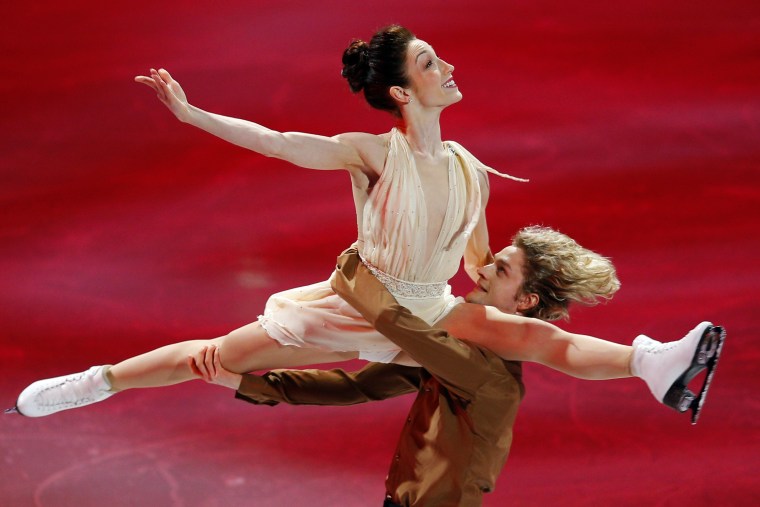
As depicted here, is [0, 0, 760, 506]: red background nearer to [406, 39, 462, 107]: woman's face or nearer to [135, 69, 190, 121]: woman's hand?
[406, 39, 462, 107]: woman's face

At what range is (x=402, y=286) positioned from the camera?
2.93 meters

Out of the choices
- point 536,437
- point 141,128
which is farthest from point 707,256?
point 141,128

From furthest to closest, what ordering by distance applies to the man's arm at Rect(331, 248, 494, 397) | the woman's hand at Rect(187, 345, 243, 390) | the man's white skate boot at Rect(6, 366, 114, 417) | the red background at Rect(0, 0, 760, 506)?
the red background at Rect(0, 0, 760, 506), the man's white skate boot at Rect(6, 366, 114, 417), the woman's hand at Rect(187, 345, 243, 390), the man's arm at Rect(331, 248, 494, 397)

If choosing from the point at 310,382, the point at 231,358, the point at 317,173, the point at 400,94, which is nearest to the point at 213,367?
the point at 231,358

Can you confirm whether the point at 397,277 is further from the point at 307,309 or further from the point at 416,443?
the point at 416,443

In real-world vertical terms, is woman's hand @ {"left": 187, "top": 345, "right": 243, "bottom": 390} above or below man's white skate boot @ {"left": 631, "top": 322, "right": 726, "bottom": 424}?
below

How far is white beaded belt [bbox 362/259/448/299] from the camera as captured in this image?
292 centimetres

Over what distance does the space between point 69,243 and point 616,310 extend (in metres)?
2.37

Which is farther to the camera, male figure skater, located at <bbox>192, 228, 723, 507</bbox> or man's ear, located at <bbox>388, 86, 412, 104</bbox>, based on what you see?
man's ear, located at <bbox>388, 86, 412, 104</bbox>

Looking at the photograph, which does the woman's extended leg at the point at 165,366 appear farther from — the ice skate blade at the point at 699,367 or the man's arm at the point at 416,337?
the ice skate blade at the point at 699,367

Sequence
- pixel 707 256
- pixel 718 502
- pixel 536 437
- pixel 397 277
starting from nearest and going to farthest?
1. pixel 397 277
2. pixel 718 502
3. pixel 536 437
4. pixel 707 256

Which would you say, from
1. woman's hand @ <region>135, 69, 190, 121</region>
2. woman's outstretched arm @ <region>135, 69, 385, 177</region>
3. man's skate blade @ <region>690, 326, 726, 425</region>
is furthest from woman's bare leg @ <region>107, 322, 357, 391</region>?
man's skate blade @ <region>690, 326, 726, 425</region>

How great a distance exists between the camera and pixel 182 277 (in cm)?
444

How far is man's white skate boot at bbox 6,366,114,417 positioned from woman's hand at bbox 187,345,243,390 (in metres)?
0.35
